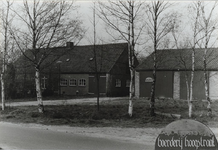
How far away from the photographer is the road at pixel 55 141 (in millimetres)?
7730

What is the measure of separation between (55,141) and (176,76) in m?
19.2

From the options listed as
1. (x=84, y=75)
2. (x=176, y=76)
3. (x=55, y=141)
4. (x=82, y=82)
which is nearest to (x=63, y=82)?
(x=82, y=82)

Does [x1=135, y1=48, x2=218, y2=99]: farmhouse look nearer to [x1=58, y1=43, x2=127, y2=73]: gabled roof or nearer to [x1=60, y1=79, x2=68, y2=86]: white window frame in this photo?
[x1=58, y1=43, x2=127, y2=73]: gabled roof

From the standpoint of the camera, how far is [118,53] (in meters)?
31.5

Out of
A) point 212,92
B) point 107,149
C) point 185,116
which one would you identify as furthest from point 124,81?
point 107,149

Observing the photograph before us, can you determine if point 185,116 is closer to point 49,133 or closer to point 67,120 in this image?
point 67,120

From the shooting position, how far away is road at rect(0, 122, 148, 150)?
304 inches

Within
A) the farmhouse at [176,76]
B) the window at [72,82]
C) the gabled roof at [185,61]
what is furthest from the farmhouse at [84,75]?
the farmhouse at [176,76]

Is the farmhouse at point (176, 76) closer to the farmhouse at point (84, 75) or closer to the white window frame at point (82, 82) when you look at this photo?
the farmhouse at point (84, 75)

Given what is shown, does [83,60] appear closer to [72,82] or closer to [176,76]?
[72,82]

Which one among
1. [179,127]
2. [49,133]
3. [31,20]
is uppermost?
[31,20]

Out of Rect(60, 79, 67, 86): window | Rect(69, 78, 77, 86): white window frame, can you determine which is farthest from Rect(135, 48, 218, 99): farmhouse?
Rect(60, 79, 67, 86): window

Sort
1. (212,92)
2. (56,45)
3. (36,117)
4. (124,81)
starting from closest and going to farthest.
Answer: (36,117)
(56,45)
(212,92)
(124,81)

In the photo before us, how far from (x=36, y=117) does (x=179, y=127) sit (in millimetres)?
10956
